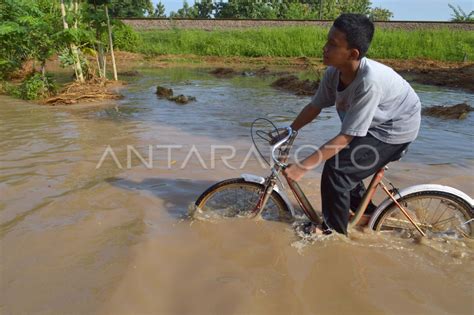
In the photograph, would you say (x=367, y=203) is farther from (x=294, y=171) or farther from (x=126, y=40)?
(x=126, y=40)

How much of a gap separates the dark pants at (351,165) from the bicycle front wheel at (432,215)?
1.46 ft

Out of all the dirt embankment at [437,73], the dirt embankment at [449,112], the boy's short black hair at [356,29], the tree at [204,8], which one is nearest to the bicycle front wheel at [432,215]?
the boy's short black hair at [356,29]

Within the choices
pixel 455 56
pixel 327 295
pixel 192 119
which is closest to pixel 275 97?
pixel 192 119

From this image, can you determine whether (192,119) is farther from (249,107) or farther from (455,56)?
(455,56)

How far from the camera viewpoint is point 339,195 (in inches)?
121

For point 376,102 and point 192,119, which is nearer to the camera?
point 376,102

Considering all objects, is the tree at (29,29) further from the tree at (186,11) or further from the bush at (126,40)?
the tree at (186,11)

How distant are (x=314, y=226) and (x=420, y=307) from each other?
106 centimetres

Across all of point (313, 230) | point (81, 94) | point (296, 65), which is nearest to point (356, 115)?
point (313, 230)

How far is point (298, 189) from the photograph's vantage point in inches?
134

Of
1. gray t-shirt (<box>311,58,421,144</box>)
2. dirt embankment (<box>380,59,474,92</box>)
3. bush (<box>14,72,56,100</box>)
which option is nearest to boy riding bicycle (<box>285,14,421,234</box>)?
gray t-shirt (<box>311,58,421,144</box>)

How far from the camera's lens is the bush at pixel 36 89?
428 inches

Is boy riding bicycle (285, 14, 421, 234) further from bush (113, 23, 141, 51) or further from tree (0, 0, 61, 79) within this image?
bush (113, 23, 141, 51)

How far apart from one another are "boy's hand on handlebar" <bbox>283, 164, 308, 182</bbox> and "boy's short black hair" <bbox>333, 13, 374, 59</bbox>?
3.20 ft
